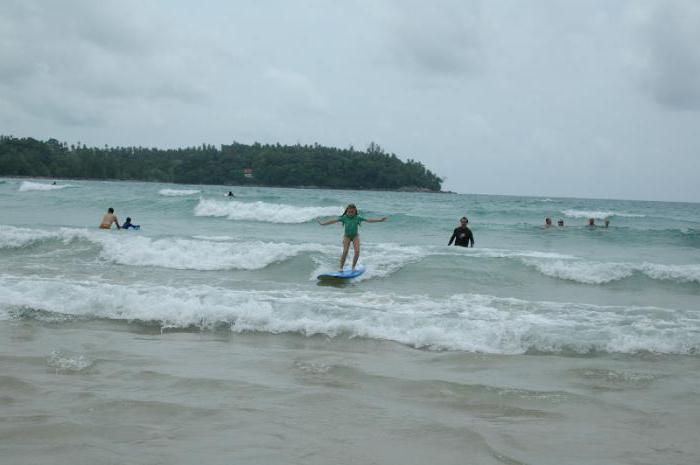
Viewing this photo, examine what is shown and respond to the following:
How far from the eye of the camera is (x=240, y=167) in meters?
136

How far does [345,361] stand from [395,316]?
2377 mm

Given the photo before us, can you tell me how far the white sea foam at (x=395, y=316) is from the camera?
7.62 metres

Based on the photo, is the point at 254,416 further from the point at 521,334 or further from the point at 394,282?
the point at 394,282

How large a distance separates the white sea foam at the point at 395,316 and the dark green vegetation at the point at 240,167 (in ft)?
389

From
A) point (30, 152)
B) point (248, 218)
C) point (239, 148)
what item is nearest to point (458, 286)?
point (248, 218)

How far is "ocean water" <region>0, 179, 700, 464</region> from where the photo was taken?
4070 millimetres

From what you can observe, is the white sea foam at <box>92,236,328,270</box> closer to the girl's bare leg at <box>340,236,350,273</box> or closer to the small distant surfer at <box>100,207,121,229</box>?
the girl's bare leg at <box>340,236,350,273</box>

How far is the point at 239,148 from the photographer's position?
154 meters

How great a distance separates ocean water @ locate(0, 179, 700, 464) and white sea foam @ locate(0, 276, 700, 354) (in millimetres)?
38

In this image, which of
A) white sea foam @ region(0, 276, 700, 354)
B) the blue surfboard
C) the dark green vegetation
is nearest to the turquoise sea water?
white sea foam @ region(0, 276, 700, 354)

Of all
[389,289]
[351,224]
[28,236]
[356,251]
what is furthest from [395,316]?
[28,236]

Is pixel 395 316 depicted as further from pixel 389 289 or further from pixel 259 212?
pixel 259 212

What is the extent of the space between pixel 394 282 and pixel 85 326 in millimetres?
7047

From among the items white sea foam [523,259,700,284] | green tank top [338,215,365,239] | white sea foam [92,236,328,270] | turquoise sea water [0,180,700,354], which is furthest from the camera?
white sea foam [92,236,328,270]
